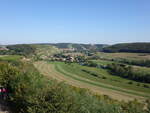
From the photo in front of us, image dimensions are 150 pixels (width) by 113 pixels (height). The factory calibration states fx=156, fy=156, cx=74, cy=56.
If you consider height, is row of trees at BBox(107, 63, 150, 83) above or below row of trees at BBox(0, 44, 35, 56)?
below

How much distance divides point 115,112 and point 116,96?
33005 mm

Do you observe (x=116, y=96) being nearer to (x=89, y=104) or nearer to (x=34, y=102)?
(x=89, y=104)

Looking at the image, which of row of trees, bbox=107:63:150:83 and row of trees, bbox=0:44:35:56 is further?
row of trees, bbox=0:44:35:56

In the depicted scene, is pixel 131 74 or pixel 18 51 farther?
pixel 18 51

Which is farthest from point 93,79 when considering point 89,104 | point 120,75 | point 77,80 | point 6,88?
point 89,104

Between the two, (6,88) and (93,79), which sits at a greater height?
(6,88)

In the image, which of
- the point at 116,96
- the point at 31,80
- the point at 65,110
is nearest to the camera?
the point at 65,110

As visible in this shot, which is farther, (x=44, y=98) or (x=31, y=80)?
(x=31, y=80)

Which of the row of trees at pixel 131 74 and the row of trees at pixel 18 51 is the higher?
the row of trees at pixel 18 51

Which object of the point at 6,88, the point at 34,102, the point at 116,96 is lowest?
the point at 116,96

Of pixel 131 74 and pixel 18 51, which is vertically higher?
pixel 18 51

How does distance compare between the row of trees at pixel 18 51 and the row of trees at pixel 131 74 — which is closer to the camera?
the row of trees at pixel 131 74

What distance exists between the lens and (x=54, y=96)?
55.0 ft

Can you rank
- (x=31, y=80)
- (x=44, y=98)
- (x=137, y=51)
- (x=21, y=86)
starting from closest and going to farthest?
(x=44, y=98), (x=21, y=86), (x=31, y=80), (x=137, y=51)
